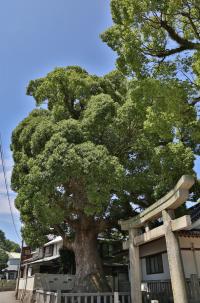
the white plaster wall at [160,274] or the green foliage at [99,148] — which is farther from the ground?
the green foliage at [99,148]

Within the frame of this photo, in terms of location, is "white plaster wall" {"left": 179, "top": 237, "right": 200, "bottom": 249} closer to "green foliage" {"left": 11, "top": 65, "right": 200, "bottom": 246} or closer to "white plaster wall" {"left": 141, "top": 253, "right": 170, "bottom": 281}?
"white plaster wall" {"left": 141, "top": 253, "right": 170, "bottom": 281}

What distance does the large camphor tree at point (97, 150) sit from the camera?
8.95m

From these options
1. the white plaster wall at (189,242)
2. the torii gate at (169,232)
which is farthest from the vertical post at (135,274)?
the white plaster wall at (189,242)

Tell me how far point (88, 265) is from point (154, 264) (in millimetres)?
3830

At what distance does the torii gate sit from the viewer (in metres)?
8.03

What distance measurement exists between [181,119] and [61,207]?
7753mm

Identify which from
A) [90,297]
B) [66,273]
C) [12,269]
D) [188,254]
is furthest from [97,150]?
[12,269]

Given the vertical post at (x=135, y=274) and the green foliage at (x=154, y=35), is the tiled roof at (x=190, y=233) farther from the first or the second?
the green foliage at (x=154, y=35)

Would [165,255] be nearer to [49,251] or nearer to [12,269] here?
[49,251]

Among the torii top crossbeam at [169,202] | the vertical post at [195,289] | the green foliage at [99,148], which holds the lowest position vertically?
the vertical post at [195,289]

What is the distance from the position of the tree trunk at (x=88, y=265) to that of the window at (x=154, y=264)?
280 cm

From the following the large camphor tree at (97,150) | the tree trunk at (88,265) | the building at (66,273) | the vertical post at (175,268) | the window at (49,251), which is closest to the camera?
the vertical post at (175,268)

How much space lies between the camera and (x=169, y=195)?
8.94 m

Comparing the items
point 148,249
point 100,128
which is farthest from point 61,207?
point 148,249
